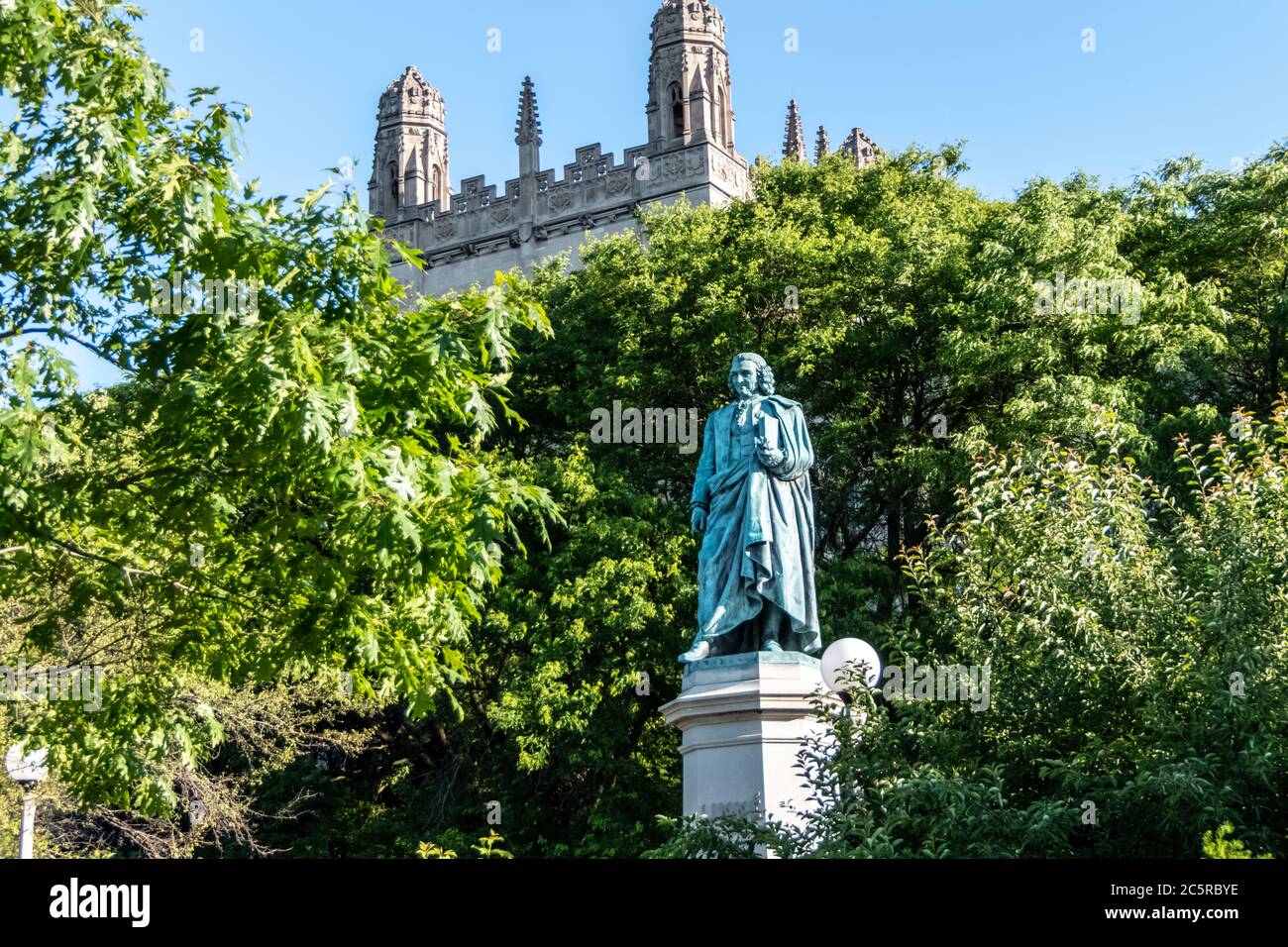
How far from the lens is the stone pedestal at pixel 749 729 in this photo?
12.1m

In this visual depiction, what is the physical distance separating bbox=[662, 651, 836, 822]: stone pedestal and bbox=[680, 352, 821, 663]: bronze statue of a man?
274mm

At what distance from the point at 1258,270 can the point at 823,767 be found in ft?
66.7

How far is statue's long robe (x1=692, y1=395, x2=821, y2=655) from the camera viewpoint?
12.8 meters

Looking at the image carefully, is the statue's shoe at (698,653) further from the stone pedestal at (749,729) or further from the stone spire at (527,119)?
the stone spire at (527,119)

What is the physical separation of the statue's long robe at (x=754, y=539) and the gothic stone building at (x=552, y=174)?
1086 inches

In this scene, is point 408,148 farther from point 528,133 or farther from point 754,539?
point 754,539

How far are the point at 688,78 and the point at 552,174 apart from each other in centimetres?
646

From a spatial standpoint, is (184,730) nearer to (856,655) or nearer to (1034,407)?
(856,655)

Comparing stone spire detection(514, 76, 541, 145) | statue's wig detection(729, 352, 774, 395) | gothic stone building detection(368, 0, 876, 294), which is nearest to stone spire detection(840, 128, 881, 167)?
gothic stone building detection(368, 0, 876, 294)

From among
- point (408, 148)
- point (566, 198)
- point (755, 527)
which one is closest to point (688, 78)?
point (566, 198)

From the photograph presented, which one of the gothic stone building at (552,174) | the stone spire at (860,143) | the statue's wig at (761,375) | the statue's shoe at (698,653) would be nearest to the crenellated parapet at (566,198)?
the gothic stone building at (552,174)

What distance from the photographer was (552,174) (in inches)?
1957
